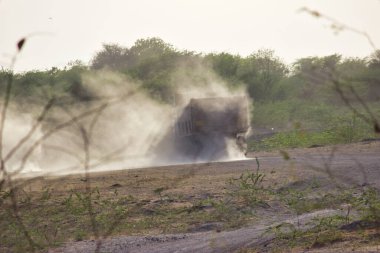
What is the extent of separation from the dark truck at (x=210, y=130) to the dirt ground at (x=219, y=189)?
2906 mm

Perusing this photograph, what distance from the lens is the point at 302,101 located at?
170ft

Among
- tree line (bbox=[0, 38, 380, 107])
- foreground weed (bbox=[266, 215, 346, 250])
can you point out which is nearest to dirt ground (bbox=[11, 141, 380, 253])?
foreground weed (bbox=[266, 215, 346, 250])

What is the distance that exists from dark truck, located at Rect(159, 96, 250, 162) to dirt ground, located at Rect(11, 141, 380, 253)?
114 inches

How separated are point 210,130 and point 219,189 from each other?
409 inches

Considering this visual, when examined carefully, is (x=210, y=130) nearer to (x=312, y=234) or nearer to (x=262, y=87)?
(x=312, y=234)

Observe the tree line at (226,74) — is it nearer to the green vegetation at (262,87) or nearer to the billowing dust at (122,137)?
the green vegetation at (262,87)

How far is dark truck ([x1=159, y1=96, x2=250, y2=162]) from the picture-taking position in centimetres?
2595

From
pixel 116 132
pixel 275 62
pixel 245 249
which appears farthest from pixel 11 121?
pixel 275 62

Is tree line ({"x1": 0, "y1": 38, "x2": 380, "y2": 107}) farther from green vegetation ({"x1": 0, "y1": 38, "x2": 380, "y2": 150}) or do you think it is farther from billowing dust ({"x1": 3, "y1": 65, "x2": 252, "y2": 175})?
billowing dust ({"x1": 3, "y1": 65, "x2": 252, "y2": 175})

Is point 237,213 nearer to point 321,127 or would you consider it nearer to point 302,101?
point 321,127

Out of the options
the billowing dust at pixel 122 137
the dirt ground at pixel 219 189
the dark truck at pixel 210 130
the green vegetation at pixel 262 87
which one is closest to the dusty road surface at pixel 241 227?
the dirt ground at pixel 219 189

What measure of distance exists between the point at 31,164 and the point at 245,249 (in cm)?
2272

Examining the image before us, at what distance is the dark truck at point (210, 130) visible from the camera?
1022 inches

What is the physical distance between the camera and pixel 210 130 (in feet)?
85.1
